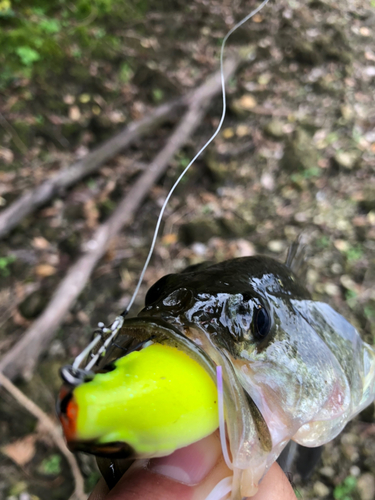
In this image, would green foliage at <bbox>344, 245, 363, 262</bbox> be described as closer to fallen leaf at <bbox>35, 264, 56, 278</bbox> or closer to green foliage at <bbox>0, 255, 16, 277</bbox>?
fallen leaf at <bbox>35, 264, 56, 278</bbox>

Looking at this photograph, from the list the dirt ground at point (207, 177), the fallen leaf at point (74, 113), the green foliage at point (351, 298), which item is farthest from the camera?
the fallen leaf at point (74, 113)

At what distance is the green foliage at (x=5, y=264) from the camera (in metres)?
3.18

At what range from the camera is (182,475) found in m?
0.93

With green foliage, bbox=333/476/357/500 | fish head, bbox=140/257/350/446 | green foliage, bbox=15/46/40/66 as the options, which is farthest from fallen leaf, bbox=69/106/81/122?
green foliage, bbox=333/476/357/500

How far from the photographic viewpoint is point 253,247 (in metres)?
3.36

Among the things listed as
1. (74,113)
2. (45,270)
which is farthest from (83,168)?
(45,270)

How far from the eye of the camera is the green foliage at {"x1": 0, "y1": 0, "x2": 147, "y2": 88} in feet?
13.7

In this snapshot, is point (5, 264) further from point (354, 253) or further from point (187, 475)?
point (354, 253)

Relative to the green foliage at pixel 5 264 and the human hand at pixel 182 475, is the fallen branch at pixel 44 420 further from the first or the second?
the human hand at pixel 182 475

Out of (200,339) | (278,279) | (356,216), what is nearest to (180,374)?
(200,339)

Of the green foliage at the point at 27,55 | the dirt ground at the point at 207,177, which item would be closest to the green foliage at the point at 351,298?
the dirt ground at the point at 207,177

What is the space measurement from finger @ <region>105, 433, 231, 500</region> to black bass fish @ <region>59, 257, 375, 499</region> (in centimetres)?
7

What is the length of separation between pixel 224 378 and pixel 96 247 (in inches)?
102

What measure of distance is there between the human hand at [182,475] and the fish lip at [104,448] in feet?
0.91
